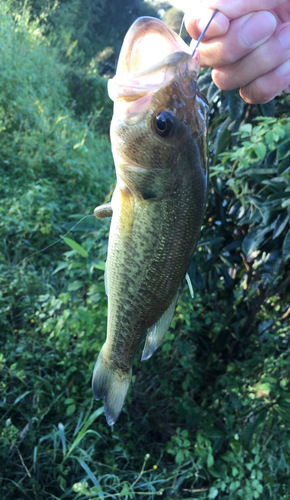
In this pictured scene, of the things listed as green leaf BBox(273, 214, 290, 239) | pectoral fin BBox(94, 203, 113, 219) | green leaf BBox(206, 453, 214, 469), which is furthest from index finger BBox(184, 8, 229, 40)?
green leaf BBox(206, 453, 214, 469)

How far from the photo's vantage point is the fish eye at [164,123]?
3.43 feet

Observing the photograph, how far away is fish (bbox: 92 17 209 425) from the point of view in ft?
3.36

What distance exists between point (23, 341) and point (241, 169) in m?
2.16

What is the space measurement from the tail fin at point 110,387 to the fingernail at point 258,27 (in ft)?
4.06

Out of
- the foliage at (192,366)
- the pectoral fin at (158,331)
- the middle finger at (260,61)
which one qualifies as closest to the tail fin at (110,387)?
the pectoral fin at (158,331)

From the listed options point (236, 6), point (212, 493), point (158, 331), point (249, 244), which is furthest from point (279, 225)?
point (212, 493)

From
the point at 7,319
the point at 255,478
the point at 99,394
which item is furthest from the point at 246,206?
the point at 7,319

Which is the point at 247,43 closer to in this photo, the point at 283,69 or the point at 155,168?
the point at 283,69

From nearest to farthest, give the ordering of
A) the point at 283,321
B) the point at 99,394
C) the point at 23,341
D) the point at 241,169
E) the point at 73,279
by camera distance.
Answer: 1. the point at 99,394
2. the point at 241,169
3. the point at 73,279
4. the point at 23,341
5. the point at 283,321

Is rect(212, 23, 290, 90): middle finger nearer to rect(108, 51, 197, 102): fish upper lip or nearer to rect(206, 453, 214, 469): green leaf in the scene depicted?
rect(108, 51, 197, 102): fish upper lip

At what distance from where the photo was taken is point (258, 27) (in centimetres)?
101

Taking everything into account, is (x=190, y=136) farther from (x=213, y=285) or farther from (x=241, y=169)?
(x=213, y=285)

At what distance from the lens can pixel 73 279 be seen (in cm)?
260

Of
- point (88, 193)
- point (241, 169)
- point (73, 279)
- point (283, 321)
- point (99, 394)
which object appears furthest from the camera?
point (88, 193)
